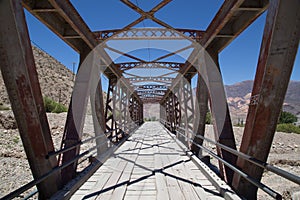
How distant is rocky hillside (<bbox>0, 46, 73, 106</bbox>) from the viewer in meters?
34.8

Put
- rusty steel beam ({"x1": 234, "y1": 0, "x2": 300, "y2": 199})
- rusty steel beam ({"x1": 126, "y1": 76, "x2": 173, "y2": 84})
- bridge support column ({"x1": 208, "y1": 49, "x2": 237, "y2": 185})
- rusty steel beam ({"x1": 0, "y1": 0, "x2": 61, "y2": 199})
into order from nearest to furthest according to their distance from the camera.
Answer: rusty steel beam ({"x1": 234, "y1": 0, "x2": 300, "y2": 199})
rusty steel beam ({"x1": 0, "y1": 0, "x2": 61, "y2": 199})
bridge support column ({"x1": 208, "y1": 49, "x2": 237, "y2": 185})
rusty steel beam ({"x1": 126, "y1": 76, "x2": 173, "y2": 84})

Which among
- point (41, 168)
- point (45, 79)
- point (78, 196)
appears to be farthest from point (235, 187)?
point (45, 79)

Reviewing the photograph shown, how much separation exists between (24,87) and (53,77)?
137 ft

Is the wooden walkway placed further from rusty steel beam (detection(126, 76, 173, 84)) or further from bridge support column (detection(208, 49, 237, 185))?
rusty steel beam (detection(126, 76, 173, 84))

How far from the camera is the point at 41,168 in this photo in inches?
87.7

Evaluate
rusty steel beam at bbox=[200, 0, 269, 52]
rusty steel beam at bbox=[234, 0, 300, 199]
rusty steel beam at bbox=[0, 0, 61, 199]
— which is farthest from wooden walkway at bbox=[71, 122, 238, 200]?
rusty steel beam at bbox=[200, 0, 269, 52]

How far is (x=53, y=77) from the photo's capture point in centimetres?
4003

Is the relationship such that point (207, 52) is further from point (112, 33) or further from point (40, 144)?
point (40, 144)

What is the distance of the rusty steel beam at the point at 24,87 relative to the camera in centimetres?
181

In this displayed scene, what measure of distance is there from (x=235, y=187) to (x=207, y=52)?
2560mm

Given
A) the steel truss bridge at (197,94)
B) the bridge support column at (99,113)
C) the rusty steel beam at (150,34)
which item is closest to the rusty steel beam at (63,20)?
the steel truss bridge at (197,94)

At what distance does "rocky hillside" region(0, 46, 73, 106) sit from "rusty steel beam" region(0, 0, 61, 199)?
3326 cm

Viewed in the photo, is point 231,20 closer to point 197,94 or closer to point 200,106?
point 197,94

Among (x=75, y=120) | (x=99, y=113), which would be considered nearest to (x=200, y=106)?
(x=99, y=113)
